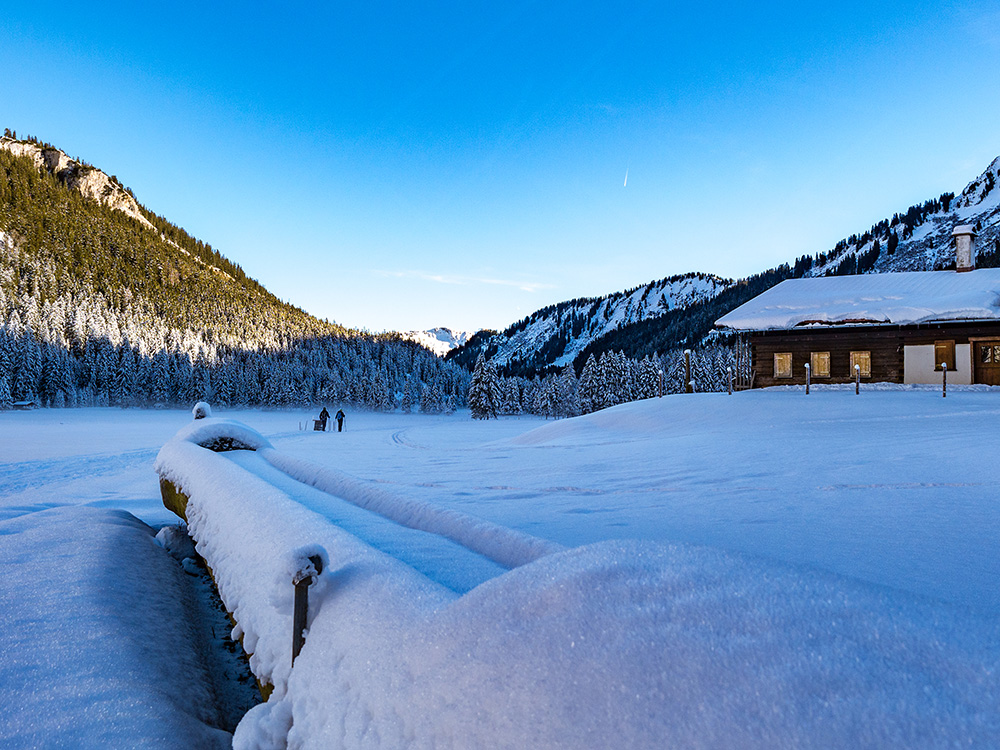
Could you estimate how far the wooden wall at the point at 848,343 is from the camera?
20.1 m

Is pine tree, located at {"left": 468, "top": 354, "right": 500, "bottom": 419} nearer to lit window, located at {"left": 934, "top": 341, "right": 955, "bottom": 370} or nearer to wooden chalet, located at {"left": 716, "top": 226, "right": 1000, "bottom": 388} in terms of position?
wooden chalet, located at {"left": 716, "top": 226, "right": 1000, "bottom": 388}

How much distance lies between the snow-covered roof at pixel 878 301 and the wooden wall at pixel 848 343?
2.74 ft

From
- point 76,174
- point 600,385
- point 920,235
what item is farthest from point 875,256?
point 76,174

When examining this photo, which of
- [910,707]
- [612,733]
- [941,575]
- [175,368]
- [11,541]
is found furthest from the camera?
[175,368]

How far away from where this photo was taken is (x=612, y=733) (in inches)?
45.4

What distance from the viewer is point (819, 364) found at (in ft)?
72.4

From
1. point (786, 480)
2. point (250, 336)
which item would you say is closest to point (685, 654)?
point (786, 480)

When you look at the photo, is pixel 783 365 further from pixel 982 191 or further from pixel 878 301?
pixel 982 191

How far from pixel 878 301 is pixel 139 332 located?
9216 cm

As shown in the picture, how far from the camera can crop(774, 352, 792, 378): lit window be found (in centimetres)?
2233

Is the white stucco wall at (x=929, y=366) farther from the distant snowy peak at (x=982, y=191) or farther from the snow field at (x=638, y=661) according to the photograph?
the distant snowy peak at (x=982, y=191)

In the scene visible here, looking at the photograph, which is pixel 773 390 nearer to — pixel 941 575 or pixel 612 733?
pixel 941 575

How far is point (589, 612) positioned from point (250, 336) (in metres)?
108

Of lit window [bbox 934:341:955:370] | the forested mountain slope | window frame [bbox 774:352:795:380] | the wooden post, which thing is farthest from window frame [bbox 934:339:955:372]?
the forested mountain slope
